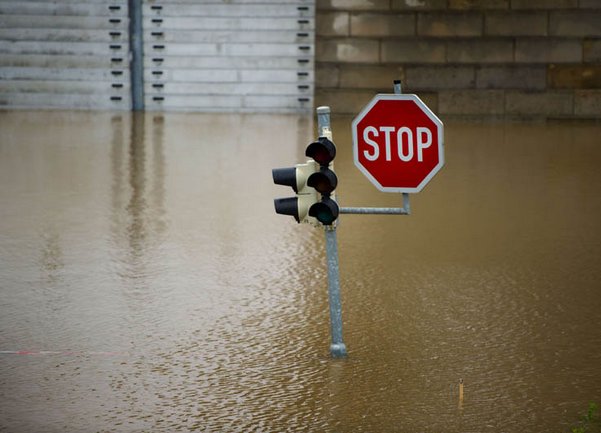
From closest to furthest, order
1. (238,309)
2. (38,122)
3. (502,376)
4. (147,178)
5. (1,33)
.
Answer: (502,376) → (238,309) → (147,178) → (38,122) → (1,33)

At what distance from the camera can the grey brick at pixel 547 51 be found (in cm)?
2122

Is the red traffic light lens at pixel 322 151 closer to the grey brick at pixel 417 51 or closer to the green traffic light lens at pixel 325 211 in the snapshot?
the green traffic light lens at pixel 325 211

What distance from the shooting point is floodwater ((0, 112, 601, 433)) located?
5.80 metres

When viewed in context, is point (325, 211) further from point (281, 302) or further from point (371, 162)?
→ point (281, 302)

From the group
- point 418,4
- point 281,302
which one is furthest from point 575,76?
point 281,302

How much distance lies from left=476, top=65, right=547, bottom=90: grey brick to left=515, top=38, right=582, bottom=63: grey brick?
7.3 inches

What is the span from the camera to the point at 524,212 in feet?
37.9

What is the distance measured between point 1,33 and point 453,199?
43.1 feet

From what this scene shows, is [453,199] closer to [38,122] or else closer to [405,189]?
[405,189]

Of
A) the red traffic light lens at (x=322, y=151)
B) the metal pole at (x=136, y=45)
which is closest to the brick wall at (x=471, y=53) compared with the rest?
the metal pole at (x=136, y=45)

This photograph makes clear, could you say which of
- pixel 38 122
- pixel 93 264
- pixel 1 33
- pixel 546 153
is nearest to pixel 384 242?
pixel 93 264

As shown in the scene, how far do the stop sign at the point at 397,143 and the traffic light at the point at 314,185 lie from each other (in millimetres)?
262

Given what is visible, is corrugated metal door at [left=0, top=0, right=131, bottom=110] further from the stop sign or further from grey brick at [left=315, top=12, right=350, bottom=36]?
the stop sign

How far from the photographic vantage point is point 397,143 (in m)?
6.60
